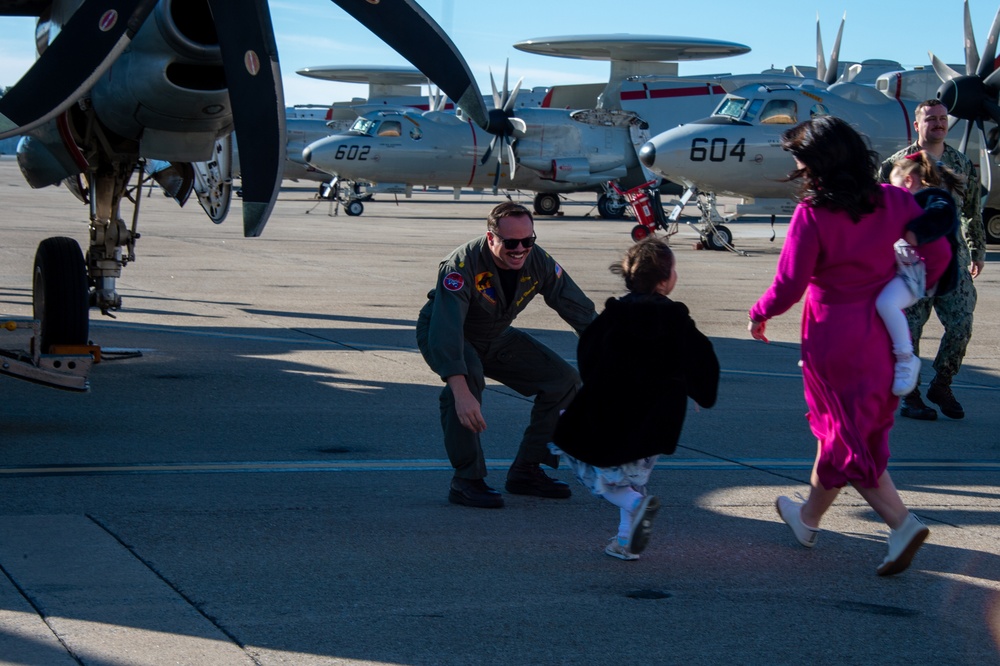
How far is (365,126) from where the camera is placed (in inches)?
1273

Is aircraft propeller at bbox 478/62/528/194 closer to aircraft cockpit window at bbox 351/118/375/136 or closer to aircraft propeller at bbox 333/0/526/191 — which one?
aircraft cockpit window at bbox 351/118/375/136

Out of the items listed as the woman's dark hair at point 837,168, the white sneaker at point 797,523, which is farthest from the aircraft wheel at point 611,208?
the woman's dark hair at point 837,168

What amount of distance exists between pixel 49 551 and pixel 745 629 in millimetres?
2504

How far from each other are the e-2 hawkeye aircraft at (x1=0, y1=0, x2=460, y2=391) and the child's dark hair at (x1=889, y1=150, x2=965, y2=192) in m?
2.97

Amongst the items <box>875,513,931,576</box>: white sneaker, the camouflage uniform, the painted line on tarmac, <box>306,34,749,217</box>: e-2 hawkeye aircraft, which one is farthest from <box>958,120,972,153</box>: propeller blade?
<box>306,34,749,217</box>: e-2 hawkeye aircraft

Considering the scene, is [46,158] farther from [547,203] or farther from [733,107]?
[547,203]

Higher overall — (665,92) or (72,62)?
(665,92)

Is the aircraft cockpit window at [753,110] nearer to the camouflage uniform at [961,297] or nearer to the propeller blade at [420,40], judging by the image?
the camouflage uniform at [961,297]

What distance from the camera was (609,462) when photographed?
4.43 meters

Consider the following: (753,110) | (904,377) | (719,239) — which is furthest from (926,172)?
(753,110)

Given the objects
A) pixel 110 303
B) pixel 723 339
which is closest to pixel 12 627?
pixel 110 303

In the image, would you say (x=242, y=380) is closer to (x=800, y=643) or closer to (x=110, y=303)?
(x=110, y=303)

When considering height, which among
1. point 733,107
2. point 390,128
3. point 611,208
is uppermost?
point 733,107

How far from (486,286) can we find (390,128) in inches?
1082
